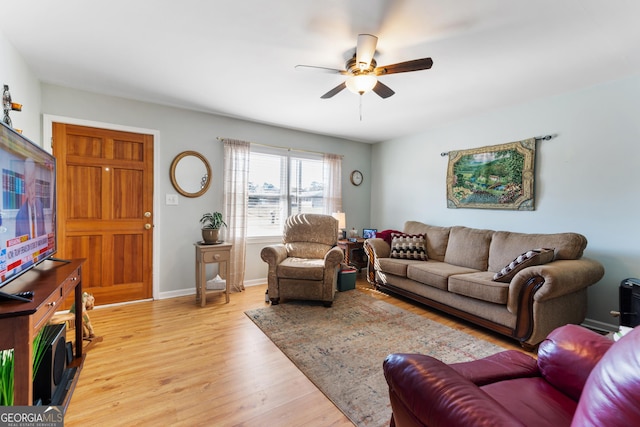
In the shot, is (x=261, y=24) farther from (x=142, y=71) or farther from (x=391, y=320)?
(x=391, y=320)

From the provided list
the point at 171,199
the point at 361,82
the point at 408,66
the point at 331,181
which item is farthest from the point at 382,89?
the point at 171,199

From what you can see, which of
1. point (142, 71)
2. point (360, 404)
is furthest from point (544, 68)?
point (142, 71)

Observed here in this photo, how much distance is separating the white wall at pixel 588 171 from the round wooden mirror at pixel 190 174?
11.7 feet

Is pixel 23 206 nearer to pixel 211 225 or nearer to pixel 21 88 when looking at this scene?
pixel 21 88

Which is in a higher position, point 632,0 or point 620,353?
point 632,0

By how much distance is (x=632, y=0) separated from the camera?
1660 mm

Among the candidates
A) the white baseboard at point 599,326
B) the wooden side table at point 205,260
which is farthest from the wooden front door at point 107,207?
the white baseboard at point 599,326

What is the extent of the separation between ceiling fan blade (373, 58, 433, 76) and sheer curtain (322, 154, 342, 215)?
2754 millimetres

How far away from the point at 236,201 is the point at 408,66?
2819 mm

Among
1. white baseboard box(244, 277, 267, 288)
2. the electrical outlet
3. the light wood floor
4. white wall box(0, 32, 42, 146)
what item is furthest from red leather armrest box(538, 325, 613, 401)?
the electrical outlet

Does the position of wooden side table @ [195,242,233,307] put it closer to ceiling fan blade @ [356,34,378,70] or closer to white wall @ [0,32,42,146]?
white wall @ [0,32,42,146]

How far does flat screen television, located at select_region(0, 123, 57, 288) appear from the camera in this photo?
1.31m

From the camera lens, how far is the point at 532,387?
122 centimetres

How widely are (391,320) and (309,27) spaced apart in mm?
2722
